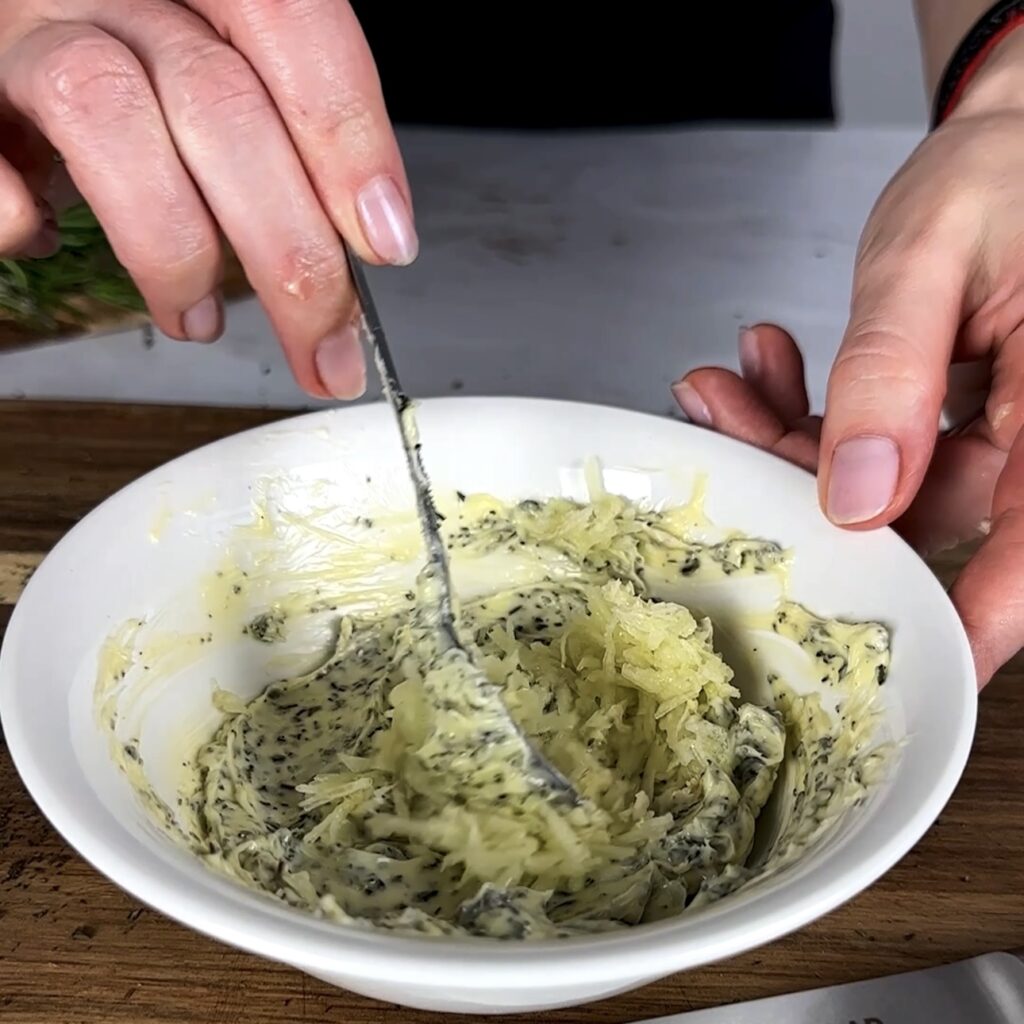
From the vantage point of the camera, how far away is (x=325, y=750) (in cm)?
106

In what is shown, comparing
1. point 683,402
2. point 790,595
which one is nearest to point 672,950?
point 790,595

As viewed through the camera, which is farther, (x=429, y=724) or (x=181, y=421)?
(x=181, y=421)

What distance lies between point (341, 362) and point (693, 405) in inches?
15.5

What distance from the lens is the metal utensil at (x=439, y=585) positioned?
947 millimetres

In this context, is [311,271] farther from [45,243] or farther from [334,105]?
[45,243]

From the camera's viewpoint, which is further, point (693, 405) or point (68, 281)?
point (68, 281)

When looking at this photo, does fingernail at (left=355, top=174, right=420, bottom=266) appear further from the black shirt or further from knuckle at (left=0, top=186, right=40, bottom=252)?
the black shirt

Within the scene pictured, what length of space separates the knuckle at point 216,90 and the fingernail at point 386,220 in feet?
0.35

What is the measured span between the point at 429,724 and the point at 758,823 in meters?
0.28

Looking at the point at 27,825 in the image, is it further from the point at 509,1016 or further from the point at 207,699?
the point at 509,1016

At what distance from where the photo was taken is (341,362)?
1.13 m

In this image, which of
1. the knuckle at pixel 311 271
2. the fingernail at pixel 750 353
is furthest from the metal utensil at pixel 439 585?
the fingernail at pixel 750 353

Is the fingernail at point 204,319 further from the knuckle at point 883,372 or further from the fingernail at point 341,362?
the knuckle at point 883,372

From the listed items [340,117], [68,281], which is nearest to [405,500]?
[340,117]
